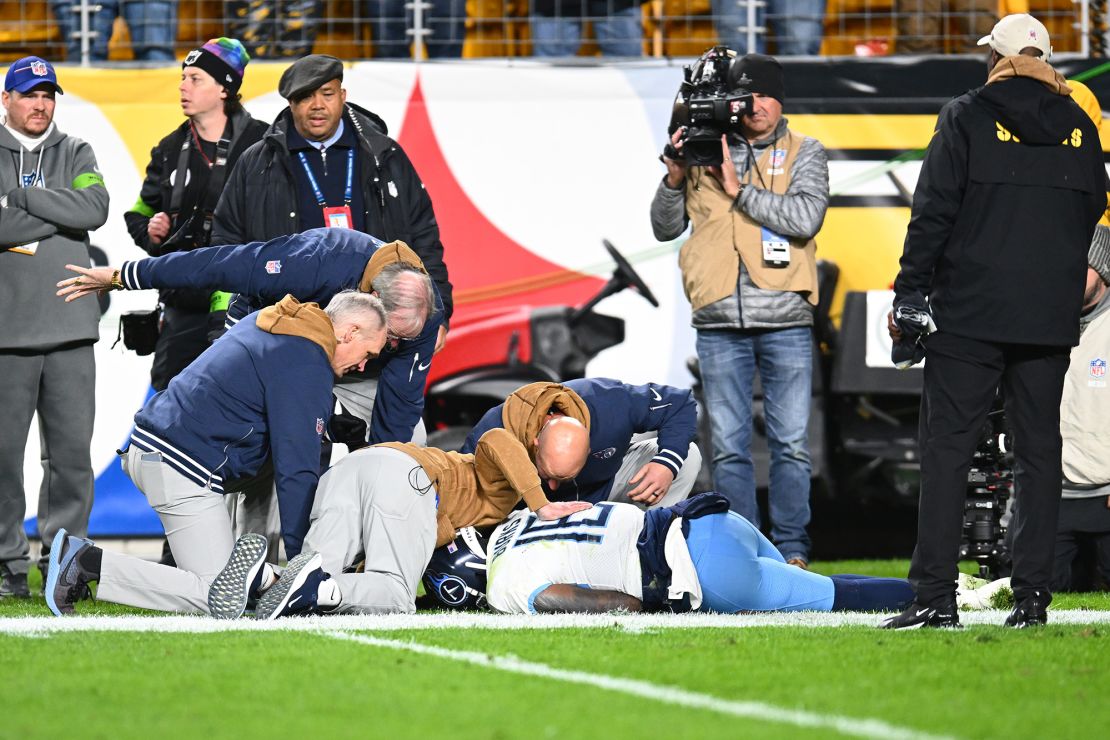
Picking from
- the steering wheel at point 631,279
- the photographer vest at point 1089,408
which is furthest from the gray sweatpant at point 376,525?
the steering wheel at point 631,279

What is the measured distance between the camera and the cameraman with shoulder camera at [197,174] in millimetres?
7125

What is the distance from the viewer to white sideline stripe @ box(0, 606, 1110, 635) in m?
4.96

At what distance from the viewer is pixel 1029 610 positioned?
5020mm

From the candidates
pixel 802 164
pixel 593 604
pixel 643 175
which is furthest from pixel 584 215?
pixel 593 604

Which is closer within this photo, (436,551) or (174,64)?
(436,551)

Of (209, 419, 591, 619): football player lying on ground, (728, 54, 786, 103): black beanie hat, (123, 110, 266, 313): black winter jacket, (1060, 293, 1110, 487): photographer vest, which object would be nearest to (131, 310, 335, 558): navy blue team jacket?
(209, 419, 591, 619): football player lying on ground

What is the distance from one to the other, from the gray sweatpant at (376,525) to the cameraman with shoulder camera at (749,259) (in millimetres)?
1939

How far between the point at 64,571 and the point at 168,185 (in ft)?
8.44

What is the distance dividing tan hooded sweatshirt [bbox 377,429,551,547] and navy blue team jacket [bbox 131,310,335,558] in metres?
0.43

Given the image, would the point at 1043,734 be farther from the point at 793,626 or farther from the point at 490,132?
the point at 490,132

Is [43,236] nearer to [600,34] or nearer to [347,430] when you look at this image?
[347,430]

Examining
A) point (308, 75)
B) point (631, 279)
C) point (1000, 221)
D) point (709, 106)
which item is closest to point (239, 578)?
point (308, 75)

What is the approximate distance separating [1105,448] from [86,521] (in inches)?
175

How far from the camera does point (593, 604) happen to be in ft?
18.0
